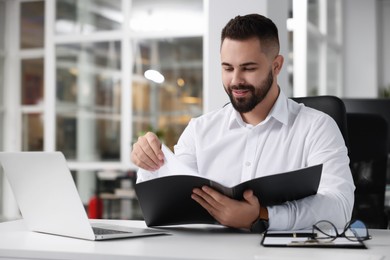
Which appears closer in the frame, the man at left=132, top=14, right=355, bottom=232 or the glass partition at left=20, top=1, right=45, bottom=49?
the man at left=132, top=14, right=355, bottom=232

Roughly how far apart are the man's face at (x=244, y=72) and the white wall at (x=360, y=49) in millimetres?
7674

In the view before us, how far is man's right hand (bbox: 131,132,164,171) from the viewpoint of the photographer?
1902 mm

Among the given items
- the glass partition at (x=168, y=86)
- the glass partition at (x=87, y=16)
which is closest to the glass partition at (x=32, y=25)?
the glass partition at (x=87, y=16)

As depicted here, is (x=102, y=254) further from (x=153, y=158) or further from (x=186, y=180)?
(x=153, y=158)

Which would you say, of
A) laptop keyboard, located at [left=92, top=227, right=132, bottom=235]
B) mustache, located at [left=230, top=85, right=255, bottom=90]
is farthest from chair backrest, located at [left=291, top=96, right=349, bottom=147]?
laptop keyboard, located at [left=92, top=227, right=132, bottom=235]

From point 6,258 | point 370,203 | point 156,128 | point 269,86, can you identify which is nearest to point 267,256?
point 6,258

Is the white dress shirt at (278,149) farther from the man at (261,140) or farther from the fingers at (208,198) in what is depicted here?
the fingers at (208,198)

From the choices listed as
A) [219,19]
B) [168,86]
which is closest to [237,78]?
[219,19]

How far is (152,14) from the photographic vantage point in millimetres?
8859

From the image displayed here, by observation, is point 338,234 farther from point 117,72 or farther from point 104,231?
point 117,72

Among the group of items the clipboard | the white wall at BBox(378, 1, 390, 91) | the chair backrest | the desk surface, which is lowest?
the desk surface

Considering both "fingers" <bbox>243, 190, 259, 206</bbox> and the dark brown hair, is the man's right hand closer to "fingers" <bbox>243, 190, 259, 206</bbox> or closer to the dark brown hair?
"fingers" <bbox>243, 190, 259, 206</bbox>

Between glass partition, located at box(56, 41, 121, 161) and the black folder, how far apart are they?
23.7 feet

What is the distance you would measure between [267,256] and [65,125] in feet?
26.9
